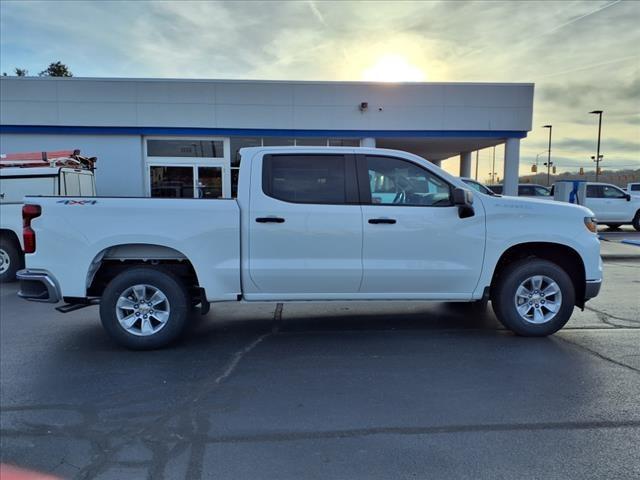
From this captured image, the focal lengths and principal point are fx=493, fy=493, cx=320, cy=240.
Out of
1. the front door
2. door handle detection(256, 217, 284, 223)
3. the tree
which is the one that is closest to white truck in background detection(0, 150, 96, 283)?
door handle detection(256, 217, 284, 223)

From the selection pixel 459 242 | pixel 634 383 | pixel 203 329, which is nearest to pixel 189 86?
pixel 203 329

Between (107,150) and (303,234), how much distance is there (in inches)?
635

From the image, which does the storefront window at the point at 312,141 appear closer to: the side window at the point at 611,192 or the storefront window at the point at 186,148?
the storefront window at the point at 186,148

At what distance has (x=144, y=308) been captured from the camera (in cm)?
506

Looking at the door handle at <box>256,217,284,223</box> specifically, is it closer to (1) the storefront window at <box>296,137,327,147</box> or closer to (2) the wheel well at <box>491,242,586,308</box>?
(2) the wheel well at <box>491,242,586,308</box>

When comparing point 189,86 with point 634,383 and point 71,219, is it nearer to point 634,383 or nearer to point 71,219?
point 71,219

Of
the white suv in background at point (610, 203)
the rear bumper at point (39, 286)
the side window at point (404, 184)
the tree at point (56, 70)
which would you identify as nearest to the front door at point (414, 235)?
the side window at point (404, 184)

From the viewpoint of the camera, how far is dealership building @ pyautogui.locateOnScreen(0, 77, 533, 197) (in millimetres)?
18219

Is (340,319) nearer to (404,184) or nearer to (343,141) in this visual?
(404,184)

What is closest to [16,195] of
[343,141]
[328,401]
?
[328,401]

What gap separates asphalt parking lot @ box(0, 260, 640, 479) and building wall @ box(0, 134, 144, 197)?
1360 centimetres

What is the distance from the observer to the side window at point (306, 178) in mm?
5133

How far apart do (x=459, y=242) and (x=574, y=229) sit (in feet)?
4.17

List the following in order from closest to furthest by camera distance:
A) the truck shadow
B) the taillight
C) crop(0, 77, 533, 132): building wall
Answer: the taillight → the truck shadow → crop(0, 77, 533, 132): building wall
